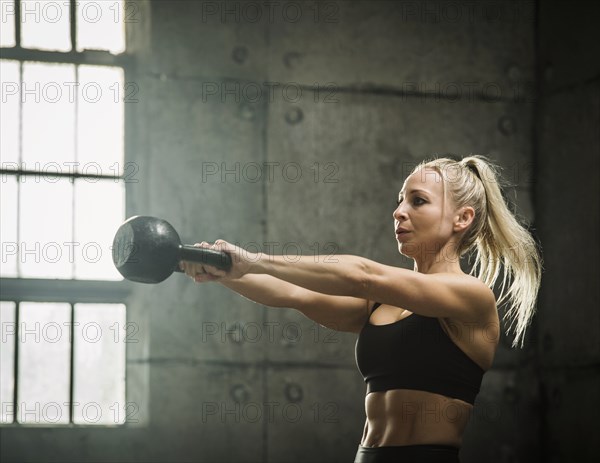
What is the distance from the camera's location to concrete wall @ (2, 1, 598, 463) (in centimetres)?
458

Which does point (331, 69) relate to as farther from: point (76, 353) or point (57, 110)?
point (76, 353)

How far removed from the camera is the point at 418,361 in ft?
9.85

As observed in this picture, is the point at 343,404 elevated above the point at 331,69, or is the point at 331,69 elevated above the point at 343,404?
the point at 331,69

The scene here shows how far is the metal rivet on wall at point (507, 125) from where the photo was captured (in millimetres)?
5164

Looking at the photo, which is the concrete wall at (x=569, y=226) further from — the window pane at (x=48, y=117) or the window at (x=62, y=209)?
the window pane at (x=48, y=117)

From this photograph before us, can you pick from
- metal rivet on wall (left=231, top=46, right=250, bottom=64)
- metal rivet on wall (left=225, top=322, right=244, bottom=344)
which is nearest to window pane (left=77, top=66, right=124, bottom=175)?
metal rivet on wall (left=231, top=46, right=250, bottom=64)

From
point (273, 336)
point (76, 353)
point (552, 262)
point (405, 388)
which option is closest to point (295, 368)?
point (273, 336)

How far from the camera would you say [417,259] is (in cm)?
327

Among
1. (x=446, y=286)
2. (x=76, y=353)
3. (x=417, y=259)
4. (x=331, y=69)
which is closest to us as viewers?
(x=446, y=286)

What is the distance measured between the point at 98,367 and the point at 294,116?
145 cm

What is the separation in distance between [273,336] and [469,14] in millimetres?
1900

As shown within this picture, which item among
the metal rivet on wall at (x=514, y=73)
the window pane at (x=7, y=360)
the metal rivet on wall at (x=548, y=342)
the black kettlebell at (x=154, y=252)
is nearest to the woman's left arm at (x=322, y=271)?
the black kettlebell at (x=154, y=252)

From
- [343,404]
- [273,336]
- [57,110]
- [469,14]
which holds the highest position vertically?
[469,14]

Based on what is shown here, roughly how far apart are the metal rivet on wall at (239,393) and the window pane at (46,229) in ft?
2.91
